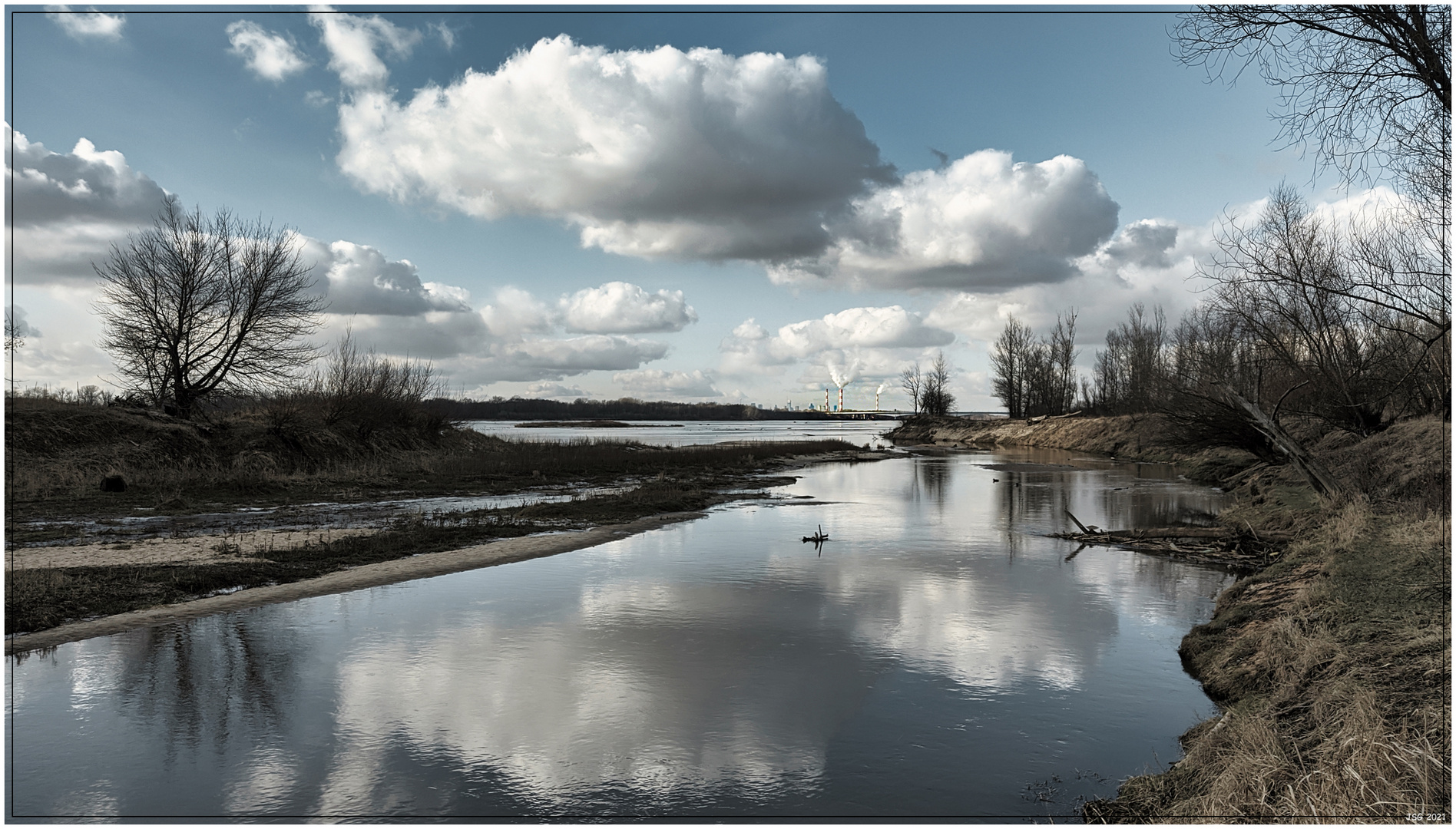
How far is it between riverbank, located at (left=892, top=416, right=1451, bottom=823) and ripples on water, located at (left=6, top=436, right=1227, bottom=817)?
587 mm

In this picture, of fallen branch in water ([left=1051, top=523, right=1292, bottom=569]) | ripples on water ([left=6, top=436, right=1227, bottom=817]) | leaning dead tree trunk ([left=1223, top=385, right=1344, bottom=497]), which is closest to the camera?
ripples on water ([left=6, top=436, right=1227, bottom=817])

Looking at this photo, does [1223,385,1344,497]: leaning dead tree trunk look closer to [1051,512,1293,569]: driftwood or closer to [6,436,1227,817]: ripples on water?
[1051,512,1293,569]: driftwood

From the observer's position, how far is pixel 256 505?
71.1 feet

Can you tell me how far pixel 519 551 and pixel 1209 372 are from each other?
1978 cm

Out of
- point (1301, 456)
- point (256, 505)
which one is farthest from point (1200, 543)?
point (256, 505)

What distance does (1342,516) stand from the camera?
13.4 metres

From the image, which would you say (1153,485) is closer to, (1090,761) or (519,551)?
(519,551)

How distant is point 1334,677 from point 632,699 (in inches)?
243

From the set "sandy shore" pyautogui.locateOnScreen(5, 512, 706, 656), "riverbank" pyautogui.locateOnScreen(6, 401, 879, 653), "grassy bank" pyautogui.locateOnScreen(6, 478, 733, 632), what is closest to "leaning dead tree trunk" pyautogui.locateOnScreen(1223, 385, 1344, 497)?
"sandy shore" pyautogui.locateOnScreen(5, 512, 706, 656)

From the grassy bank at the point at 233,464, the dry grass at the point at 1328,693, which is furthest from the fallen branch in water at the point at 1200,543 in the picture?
the grassy bank at the point at 233,464

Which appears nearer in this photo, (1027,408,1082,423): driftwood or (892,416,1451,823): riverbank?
(892,416,1451,823): riverbank

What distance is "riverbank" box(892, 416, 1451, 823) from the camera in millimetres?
4633

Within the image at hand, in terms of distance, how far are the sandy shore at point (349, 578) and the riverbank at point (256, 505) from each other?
0.06 m

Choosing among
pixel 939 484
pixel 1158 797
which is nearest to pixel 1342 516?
pixel 1158 797
